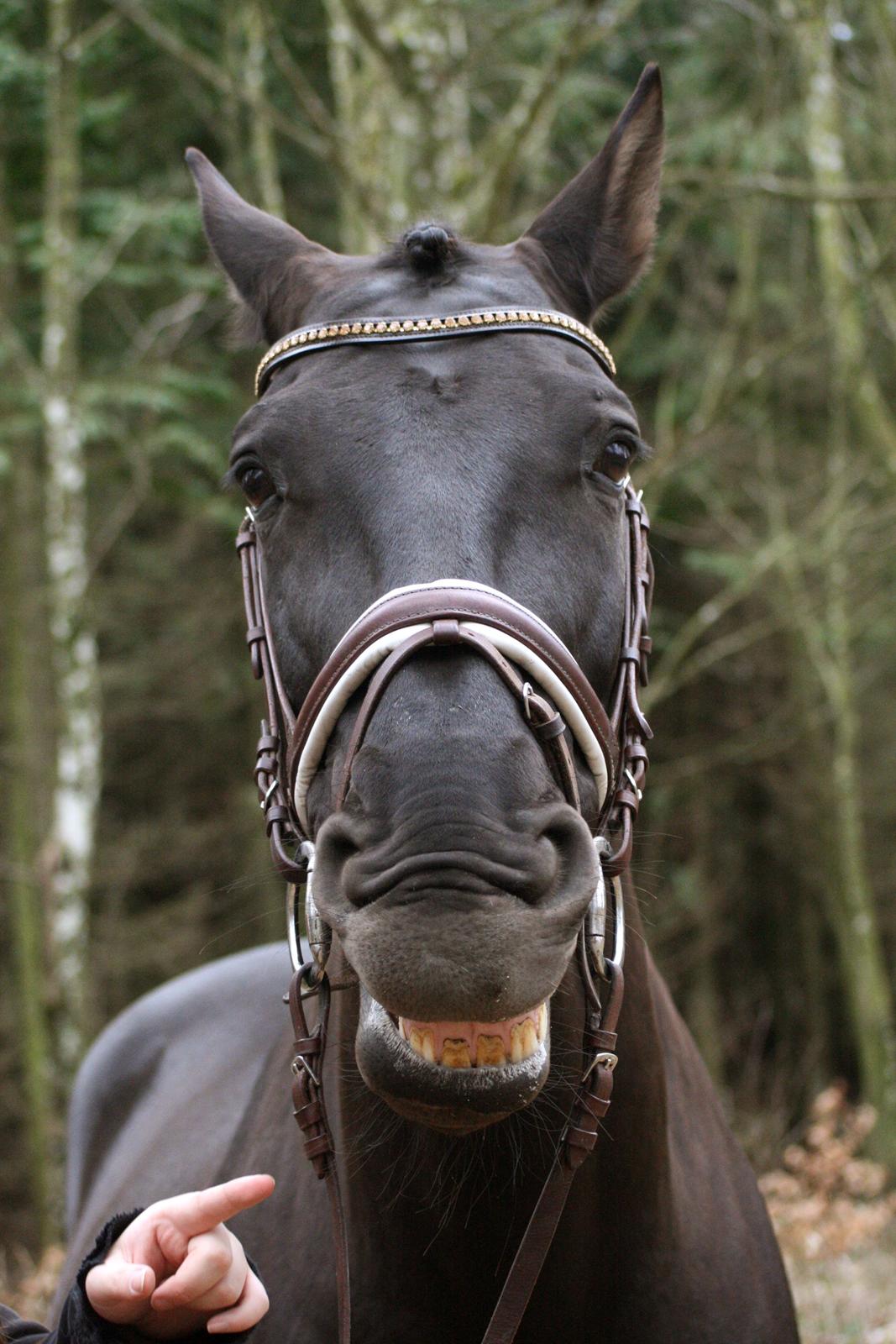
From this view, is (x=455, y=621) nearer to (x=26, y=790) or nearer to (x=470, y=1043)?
(x=470, y=1043)

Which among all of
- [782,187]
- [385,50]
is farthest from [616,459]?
[385,50]

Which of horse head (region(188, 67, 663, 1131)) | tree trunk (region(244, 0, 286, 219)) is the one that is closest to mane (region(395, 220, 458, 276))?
horse head (region(188, 67, 663, 1131))

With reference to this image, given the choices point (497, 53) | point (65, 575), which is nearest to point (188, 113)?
point (497, 53)

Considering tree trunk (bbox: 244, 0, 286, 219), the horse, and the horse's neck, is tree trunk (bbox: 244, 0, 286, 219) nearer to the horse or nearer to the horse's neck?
the horse

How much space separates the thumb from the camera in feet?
6.38

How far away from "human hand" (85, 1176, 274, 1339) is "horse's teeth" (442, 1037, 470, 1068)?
1.08 feet

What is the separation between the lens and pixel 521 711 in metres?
2.08

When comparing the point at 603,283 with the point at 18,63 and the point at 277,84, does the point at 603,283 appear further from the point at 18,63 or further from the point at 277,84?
the point at 277,84

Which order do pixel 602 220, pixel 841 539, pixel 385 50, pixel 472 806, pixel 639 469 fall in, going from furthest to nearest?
pixel 841 539
pixel 639 469
pixel 385 50
pixel 602 220
pixel 472 806

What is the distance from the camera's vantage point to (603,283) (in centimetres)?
308

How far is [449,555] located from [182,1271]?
1225 mm

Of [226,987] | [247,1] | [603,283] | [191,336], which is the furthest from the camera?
[191,336]

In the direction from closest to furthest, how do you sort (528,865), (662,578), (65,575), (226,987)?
(528,865), (226,987), (65,575), (662,578)

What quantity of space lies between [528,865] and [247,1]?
7717 mm
